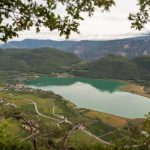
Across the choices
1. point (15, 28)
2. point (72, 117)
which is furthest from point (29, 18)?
point (72, 117)

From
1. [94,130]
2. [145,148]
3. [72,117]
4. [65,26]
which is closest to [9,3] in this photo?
[65,26]

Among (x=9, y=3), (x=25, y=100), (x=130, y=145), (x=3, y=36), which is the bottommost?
(x=25, y=100)

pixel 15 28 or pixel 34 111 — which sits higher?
pixel 15 28

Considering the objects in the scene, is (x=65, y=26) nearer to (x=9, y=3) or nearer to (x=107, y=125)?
(x=9, y=3)

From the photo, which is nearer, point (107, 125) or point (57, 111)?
→ point (107, 125)

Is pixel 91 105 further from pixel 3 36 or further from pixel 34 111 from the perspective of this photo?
pixel 3 36

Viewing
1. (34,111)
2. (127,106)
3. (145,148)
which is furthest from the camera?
(127,106)

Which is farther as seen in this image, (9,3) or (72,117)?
(72,117)

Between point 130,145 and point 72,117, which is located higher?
point 130,145

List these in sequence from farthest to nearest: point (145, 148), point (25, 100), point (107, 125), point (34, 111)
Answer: point (25, 100) → point (34, 111) → point (107, 125) → point (145, 148)
